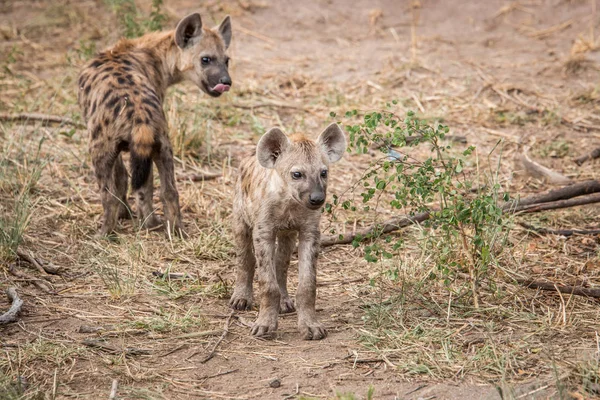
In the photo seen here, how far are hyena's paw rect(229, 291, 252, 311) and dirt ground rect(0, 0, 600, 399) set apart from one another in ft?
0.20

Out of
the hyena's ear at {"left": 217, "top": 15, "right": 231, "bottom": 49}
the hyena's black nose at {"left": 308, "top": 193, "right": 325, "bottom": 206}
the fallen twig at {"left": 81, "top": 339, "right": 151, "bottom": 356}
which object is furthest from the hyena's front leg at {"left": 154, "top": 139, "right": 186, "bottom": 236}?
the hyena's black nose at {"left": 308, "top": 193, "right": 325, "bottom": 206}

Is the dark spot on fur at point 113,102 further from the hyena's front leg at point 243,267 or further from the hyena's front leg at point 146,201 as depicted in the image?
the hyena's front leg at point 243,267

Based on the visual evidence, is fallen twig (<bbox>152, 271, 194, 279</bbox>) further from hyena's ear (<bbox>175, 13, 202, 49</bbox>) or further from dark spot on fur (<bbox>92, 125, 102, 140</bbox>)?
→ hyena's ear (<bbox>175, 13, 202, 49</bbox>)

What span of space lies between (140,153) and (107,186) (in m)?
0.39

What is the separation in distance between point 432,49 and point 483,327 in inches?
227

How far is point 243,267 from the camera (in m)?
4.69

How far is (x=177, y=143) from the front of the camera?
678cm

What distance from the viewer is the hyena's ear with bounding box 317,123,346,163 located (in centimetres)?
439

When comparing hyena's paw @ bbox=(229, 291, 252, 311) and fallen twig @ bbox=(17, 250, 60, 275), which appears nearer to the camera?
hyena's paw @ bbox=(229, 291, 252, 311)

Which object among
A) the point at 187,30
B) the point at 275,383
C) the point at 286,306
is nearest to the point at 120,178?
the point at 187,30

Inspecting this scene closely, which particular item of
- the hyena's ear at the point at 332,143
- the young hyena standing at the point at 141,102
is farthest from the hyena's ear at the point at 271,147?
the young hyena standing at the point at 141,102

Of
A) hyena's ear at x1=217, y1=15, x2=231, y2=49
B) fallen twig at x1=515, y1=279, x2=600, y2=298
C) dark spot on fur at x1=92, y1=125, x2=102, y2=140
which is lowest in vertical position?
fallen twig at x1=515, y1=279, x2=600, y2=298

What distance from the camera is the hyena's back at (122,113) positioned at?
5.34 metres

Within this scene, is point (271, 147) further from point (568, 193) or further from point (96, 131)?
point (568, 193)
